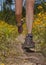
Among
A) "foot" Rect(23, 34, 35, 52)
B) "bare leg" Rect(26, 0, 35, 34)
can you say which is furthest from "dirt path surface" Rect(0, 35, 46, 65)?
"bare leg" Rect(26, 0, 35, 34)

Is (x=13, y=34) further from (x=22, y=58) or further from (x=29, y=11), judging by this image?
(x=29, y=11)

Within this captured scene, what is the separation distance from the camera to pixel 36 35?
207 inches

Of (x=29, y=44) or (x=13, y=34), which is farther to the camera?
(x=13, y=34)

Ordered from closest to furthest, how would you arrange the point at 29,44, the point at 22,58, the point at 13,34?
the point at 29,44
the point at 22,58
the point at 13,34

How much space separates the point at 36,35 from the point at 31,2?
132 centimetres

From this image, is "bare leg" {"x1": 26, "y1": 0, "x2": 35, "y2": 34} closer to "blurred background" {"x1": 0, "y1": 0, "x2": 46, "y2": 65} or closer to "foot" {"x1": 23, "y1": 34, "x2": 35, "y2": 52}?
"foot" {"x1": 23, "y1": 34, "x2": 35, "y2": 52}

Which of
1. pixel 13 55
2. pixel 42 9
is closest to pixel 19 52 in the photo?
pixel 13 55

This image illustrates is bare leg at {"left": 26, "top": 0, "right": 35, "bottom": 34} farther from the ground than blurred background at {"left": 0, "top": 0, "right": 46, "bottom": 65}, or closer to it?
farther from the ground

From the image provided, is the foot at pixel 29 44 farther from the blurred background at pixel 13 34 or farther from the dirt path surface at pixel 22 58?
the blurred background at pixel 13 34

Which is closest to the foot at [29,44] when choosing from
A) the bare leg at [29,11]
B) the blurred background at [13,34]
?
the bare leg at [29,11]

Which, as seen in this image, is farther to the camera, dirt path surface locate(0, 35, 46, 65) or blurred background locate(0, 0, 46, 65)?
blurred background locate(0, 0, 46, 65)

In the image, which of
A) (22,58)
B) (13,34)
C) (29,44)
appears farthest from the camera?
(13,34)

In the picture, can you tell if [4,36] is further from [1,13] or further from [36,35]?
[1,13]

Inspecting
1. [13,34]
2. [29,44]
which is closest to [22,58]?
[29,44]
